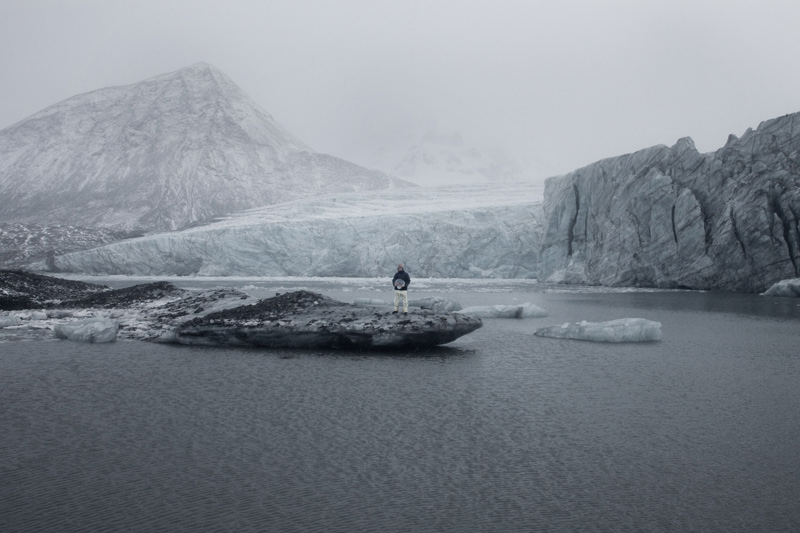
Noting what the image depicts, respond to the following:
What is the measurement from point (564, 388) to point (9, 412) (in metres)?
7.67

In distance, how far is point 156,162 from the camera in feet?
320

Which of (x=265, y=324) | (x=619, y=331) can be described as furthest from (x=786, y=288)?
(x=265, y=324)

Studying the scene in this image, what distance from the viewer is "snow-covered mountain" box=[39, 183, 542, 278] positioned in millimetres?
45625

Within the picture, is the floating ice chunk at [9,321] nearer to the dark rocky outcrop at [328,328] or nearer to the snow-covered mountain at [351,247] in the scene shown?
the dark rocky outcrop at [328,328]

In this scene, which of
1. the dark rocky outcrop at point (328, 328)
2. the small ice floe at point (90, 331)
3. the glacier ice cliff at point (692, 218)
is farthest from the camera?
the glacier ice cliff at point (692, 218)

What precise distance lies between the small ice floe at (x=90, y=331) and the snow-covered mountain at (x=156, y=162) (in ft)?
240

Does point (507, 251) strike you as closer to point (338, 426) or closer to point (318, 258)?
point (318, 258)

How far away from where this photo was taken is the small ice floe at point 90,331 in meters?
13.8

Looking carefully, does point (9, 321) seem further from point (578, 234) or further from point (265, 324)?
point (578, 234)

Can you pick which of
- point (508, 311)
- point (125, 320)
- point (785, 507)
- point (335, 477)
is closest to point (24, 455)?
point (335, 477)

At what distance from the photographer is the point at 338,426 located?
24.0 feet

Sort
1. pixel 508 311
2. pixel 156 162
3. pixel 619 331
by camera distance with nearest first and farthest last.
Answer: pixel 619 331
pixel 508 311
pixel 156 162

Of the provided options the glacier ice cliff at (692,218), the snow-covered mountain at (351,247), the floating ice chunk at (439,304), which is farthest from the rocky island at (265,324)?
the snow-covered mountain at (351,247)

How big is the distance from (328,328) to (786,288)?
2459 centimetres
